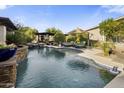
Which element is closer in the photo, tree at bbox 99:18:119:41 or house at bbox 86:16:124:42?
tree at bbox 99:18:119:41

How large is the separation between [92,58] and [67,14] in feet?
13.5

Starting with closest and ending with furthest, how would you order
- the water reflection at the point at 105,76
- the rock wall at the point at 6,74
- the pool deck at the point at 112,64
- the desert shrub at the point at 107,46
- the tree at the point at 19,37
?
the rock wall at the point at 6,74 → the pool deck at the point at 112,64 → the water reflection at the point at 105,76 → the desert shrub at the point at 107,46 → the tree at the point at 19,37

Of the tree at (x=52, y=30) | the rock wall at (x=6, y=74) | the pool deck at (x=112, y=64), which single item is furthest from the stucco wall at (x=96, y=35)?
the rock wall at (x=6, y=74)

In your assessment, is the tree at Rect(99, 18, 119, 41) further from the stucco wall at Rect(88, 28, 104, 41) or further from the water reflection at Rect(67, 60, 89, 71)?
the water reflection at Rect(67, 60, 89, 71)

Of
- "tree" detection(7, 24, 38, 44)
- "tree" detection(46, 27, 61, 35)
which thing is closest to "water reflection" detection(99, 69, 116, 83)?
"tree" detection(46, 27, 61, 35)

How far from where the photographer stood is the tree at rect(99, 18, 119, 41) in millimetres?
7495

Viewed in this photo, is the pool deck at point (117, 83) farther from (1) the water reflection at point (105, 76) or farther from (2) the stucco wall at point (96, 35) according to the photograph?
(2) the stucco wall at point (96, 35)

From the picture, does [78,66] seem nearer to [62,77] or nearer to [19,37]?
[62,77]

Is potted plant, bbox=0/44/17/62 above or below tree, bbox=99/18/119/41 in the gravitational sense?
below

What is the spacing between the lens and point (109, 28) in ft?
26.3

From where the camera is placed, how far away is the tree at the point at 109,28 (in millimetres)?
7495

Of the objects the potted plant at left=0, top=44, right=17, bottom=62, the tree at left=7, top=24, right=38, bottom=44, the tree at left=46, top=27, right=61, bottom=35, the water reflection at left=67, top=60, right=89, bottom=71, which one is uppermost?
the tree at left=46, top=27, right=61, bottom=35

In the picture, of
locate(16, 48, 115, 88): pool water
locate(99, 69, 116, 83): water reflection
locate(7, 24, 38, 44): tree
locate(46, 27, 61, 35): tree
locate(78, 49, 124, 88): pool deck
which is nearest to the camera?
locate(78, 49, 124, 88): pool deck

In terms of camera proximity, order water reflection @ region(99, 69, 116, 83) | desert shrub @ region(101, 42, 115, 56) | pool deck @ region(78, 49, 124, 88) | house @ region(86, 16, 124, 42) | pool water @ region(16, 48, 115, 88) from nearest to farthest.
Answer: pool deck @ region(78, 49, 124, 88) < pool water @ region(16, 48, 115, 88) < water reflection @ region(99, 69, 116, 83) < house @ region(86, 16, 124, 42) < desert shrub @ region(101, 42, 115, 56)
